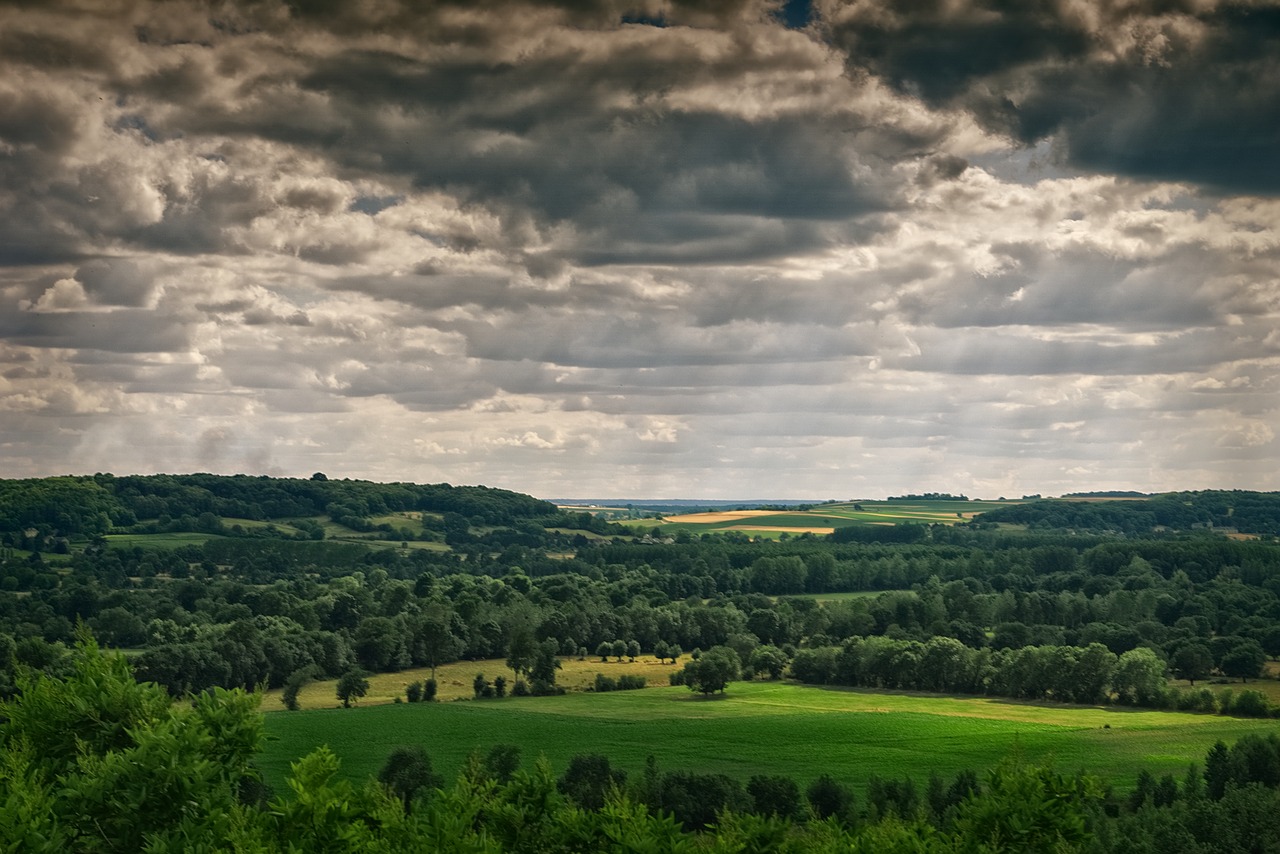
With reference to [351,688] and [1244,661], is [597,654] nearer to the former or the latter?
[351,688]

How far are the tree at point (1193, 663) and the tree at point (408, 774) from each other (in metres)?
94.6

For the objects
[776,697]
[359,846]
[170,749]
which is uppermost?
[170,749]

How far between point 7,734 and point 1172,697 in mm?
119836

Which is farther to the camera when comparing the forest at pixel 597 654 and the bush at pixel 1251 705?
the bush at pixel 1251 705

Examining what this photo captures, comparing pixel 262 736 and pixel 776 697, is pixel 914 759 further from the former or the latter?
pixel 262 736

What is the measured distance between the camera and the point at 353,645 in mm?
162875

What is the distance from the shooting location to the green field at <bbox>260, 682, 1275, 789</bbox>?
106 meters

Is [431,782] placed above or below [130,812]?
below

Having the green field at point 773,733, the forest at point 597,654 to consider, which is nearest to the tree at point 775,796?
the forest at point 597,654

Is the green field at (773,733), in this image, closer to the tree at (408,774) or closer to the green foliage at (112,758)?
the tree at (408,774)

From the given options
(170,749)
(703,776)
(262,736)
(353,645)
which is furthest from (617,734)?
(170,749)

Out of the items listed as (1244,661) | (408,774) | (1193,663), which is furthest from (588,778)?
(1244,661)

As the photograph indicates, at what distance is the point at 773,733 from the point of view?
4796 inches

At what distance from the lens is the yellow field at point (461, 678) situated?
14150 centimetres
